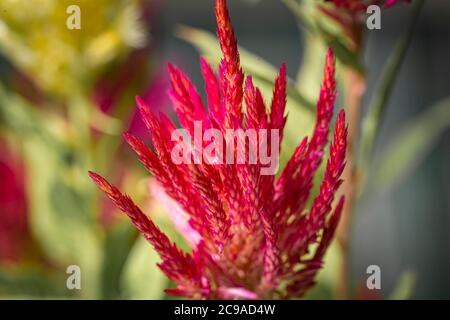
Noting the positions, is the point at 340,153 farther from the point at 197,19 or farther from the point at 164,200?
the point at 197,19

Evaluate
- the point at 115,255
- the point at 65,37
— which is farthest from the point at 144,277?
the point at 65,37

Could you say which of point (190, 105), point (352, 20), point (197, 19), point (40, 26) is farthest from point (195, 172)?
point (197, 19)

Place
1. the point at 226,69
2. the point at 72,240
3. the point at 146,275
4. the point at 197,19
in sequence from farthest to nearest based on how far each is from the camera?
the point at 197,19
the point at 72,240
the point at 146,275
the point at 226,69

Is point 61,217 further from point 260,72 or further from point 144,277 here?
point 260,72

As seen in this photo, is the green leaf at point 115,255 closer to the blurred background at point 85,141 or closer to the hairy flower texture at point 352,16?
the blurred background at point 85,141

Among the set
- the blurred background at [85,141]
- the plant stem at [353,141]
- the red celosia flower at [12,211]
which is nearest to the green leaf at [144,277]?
the blurred background at [85,141]
